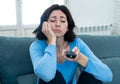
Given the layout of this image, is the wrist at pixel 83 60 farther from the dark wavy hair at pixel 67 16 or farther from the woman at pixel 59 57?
the dark wavy hair at pixel 67 16

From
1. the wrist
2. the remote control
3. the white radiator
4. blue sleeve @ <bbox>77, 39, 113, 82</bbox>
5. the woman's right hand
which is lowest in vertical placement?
blue sleeve @ <bbox>77, 39, 113, 82</bbox>

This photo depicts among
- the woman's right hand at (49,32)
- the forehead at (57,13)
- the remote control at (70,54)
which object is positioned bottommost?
the remote control at (70,54)

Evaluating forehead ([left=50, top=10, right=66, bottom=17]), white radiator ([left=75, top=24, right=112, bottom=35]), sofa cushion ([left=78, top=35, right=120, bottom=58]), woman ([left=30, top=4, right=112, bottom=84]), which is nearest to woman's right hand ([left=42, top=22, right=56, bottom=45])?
woman ([left=30, top=4, right=112, bottom=84])

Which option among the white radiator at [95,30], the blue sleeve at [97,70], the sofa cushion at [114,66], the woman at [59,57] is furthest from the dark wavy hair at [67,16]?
the white radiator at [95,30]

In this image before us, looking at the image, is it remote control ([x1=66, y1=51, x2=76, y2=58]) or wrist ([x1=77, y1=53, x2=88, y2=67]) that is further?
wrist ([x1=77, y1=53, x2=88, y2=67])

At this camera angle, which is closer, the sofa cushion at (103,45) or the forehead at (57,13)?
the forehead at (57,13)

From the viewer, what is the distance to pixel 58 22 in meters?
1.63

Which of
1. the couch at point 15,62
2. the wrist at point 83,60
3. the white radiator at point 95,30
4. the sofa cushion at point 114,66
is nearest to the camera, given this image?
the wrist at point 83,60

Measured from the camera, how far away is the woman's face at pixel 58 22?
1622mm

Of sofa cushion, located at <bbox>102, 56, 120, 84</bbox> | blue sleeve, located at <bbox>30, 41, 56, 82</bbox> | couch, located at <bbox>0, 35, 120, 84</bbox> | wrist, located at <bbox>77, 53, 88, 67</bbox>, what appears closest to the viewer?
blue sleeve, located at <bbox>30, 41, 56, 82</bbox>

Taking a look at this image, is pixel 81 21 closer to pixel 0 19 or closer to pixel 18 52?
pixel 0 19

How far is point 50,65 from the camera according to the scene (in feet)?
4.84

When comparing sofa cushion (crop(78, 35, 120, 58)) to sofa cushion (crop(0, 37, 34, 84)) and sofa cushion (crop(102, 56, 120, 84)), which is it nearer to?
sofa cushion (crop(102, 56, 120, 84))

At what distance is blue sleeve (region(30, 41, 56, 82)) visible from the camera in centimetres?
145
